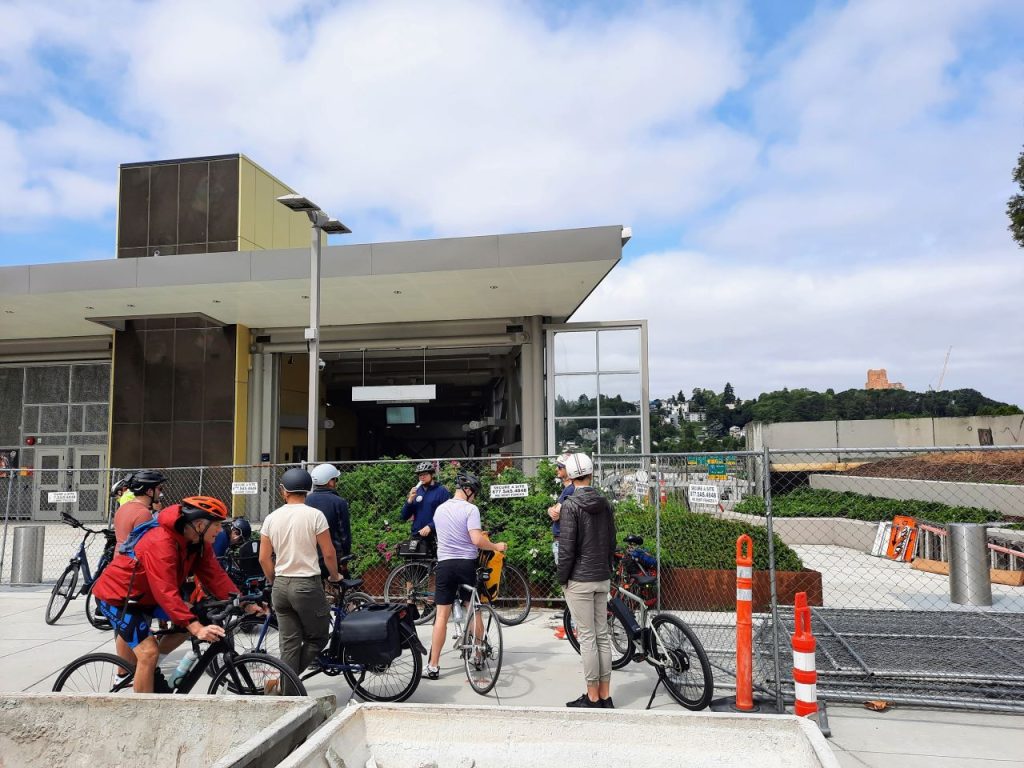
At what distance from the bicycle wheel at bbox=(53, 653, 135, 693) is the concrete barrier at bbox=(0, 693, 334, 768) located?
109cm

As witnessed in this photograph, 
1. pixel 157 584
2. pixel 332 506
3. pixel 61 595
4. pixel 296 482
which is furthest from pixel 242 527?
pixel 157 584

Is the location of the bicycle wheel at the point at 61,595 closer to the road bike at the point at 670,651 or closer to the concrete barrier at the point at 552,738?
the road bike at the point at 670,651

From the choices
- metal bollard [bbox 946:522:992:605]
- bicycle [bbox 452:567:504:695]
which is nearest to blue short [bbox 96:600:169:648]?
bicycle [bbox 452:567:504:695]

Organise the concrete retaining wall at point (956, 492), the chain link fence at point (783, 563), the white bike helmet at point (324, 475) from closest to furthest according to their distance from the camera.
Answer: the chain link fence at point (783, 563), the white bike helmet at point (324, 475), the concrete retaining wall at point (956, 492)

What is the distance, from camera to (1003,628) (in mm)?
7961

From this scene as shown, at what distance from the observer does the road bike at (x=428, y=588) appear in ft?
29.2

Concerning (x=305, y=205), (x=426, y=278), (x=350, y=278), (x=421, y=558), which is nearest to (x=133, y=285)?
(x=350, y=278)

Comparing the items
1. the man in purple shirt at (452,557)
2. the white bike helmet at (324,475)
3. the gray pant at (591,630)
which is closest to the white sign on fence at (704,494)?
the man in purple shirt at (452,557)

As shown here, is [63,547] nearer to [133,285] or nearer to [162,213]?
[133,285]

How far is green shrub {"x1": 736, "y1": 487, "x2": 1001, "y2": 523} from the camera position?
14141 millimetres

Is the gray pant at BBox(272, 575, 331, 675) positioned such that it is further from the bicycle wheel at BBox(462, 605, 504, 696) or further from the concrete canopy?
the concrete canopy

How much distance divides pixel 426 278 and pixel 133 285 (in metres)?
7.30

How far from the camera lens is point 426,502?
8.68 metres

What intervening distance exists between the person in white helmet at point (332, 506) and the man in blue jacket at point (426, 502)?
1.39m
